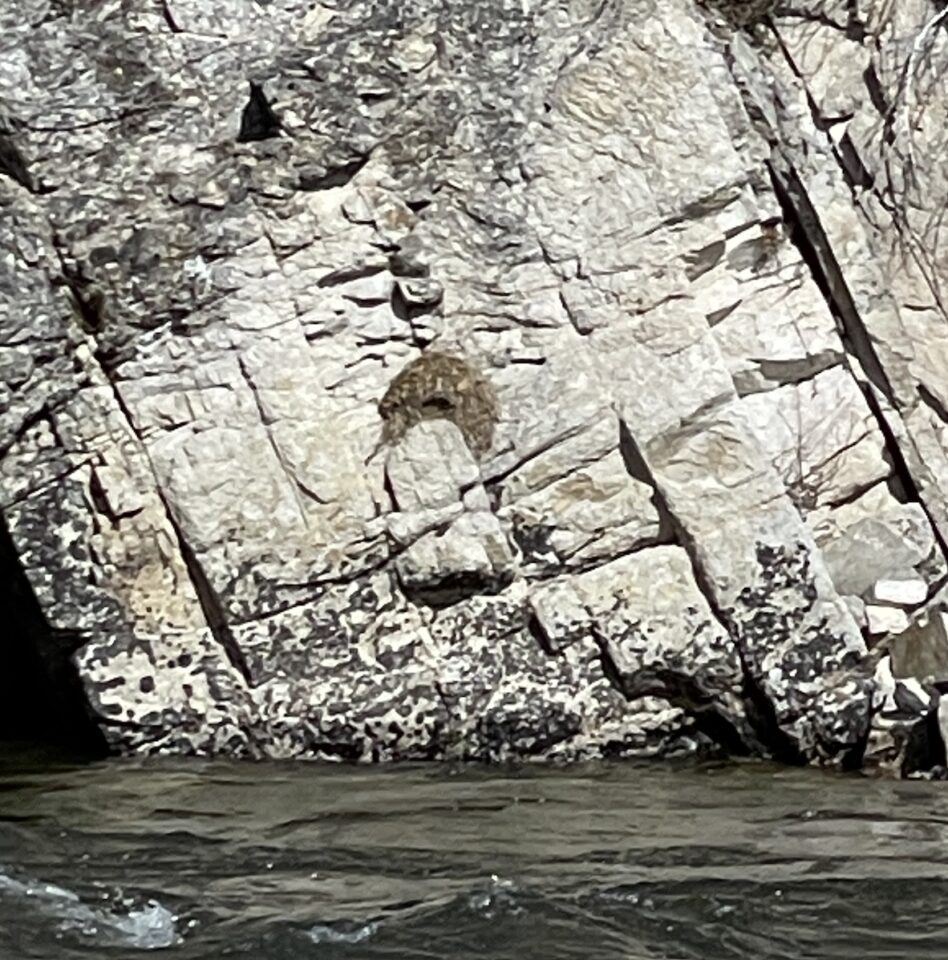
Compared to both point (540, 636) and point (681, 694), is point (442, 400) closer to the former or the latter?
point (540, 636)

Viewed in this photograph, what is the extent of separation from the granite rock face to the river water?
0.40 meters

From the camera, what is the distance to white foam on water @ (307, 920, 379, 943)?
4820 mm

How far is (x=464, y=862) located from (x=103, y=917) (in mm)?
1142

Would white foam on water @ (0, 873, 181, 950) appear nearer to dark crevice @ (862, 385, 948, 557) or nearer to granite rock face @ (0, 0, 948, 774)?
granite rock face @ (0, 0, 948, 774)

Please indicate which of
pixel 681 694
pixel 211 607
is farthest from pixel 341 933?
pixel 681 694

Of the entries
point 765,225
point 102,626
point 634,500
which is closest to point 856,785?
point 634,500

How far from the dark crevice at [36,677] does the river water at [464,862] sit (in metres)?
0.27

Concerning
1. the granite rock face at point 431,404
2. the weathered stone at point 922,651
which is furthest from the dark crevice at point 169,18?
the weathered stone at point 922,651

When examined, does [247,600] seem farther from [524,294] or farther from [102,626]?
[524,294]

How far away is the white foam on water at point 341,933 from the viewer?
4.82 meters

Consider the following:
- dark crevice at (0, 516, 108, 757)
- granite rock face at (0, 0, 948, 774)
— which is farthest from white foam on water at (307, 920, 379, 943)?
dark crevice at (0, 516, 108, 757)

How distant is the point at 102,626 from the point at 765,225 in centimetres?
323

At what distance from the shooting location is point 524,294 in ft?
24.4

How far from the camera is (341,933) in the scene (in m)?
4.88
